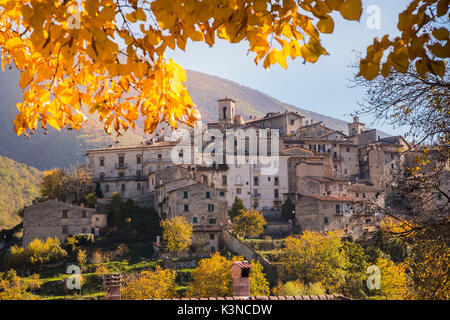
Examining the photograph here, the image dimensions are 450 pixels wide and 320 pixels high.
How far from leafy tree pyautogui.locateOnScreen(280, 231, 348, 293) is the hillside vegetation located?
4959 centimetres

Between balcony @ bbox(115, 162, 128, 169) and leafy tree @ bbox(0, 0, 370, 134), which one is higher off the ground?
balcony @ bbox(115, 162, 128, 169)

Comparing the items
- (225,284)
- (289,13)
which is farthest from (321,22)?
(225,284)

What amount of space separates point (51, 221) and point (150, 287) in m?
18.5

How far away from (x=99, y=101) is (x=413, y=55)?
223 cm

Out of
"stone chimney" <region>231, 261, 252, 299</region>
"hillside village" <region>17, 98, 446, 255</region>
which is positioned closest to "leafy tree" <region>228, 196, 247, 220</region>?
"hillside village" <region>17, 98, 446, 255</region>

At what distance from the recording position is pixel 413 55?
2.94m

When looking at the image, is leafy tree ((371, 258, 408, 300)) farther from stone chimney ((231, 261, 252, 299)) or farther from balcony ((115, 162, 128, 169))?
balcony ((115, 162, 128, 169))

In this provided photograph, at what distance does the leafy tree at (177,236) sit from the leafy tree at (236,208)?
24.8 ft

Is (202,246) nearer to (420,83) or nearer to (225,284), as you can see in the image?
(225,284)

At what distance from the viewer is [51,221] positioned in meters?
50.2

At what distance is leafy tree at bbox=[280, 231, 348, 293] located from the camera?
41.9m

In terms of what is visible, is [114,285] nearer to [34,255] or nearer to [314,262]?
[314,262]

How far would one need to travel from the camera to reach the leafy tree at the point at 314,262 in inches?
1650

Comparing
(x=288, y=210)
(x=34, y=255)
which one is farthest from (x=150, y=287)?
(x=288, y=210)
